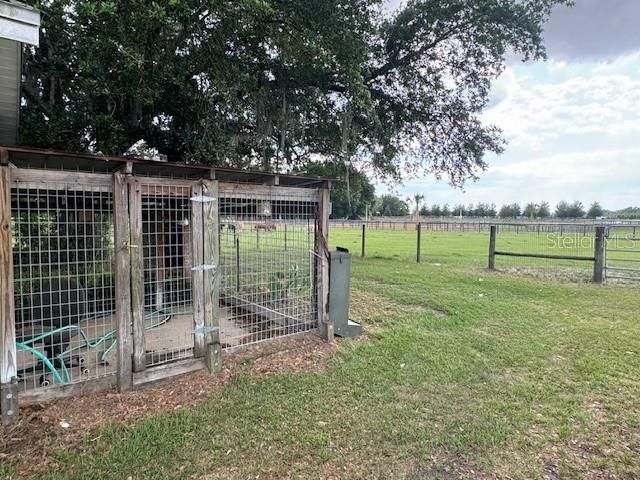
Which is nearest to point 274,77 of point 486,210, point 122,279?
point 122,279

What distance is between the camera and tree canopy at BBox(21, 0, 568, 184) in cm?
483

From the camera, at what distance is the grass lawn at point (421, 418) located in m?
2.10

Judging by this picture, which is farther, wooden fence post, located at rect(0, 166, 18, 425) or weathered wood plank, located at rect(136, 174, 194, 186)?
weathered wood plank, located at rect(136, 174, 194, 186)

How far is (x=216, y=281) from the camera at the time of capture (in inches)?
134

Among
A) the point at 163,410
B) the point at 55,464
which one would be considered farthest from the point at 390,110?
the point at 55,464

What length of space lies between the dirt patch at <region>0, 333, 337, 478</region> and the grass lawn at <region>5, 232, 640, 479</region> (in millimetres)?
109

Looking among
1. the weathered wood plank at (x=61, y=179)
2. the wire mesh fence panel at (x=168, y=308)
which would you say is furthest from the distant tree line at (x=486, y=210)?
the weathered wood plank at (x=61, y=179)

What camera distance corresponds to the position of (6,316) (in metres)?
2.45

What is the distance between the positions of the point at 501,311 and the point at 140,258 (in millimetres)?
5014

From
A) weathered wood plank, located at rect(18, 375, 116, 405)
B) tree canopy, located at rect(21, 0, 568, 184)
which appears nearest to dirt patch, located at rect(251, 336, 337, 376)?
weathered wood plank, located at rect(18, 375, 116, 405)

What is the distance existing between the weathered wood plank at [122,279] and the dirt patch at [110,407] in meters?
0.23

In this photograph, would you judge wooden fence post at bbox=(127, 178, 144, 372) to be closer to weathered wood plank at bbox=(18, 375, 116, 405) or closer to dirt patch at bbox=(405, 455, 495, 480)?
weathered wood plank at bbox=(18, 375, 116, 405)

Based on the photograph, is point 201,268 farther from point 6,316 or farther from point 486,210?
point 486,210

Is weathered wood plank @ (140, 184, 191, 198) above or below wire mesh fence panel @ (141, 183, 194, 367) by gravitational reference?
above
